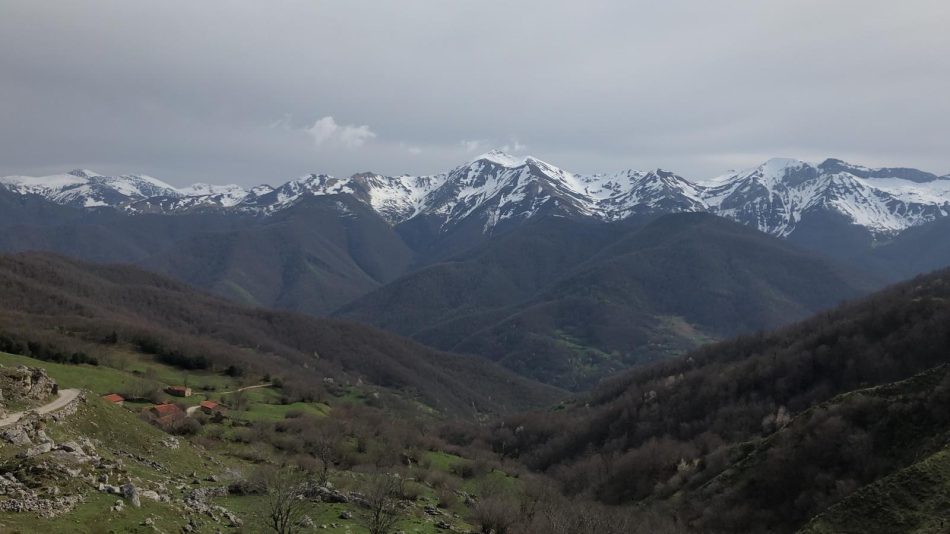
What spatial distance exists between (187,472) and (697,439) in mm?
84755

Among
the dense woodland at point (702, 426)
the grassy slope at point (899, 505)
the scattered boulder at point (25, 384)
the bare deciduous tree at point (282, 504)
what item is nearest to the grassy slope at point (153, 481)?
the bare deciduous tree at point (282, 504)

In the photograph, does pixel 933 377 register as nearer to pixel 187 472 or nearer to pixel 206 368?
pixel 187 472

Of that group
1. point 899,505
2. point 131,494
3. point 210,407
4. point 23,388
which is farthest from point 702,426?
point 131,494

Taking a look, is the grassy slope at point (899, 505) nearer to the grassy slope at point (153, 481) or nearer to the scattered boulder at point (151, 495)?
the grassy slope at point (153, 481)

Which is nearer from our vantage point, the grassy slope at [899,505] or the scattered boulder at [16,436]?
the scattered boulder at [16,436]

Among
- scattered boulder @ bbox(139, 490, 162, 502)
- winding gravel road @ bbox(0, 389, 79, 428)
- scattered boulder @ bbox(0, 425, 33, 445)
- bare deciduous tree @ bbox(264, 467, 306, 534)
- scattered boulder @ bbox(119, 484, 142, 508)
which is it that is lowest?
bare deciduous tree @ bbox(264, 467, 306, 534)

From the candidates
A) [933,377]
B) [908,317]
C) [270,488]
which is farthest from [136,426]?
[908,317]

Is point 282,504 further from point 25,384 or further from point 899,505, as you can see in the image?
point 899,505

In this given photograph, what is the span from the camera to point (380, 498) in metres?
40.6

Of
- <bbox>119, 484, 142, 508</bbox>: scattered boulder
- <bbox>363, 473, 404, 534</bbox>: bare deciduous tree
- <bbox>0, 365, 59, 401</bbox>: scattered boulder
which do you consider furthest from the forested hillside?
<bbox>0, 365, 59, 401</bbox>: scattered boulder

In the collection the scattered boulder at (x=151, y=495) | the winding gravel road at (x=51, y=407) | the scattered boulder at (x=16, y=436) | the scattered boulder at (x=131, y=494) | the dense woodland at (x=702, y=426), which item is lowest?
the dense woodland at (x=702, y=426)

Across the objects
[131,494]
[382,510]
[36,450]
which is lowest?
[382,510]

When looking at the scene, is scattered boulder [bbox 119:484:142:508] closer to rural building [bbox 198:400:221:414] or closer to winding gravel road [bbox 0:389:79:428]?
winding gravel road [bbox 0:389:79:428]

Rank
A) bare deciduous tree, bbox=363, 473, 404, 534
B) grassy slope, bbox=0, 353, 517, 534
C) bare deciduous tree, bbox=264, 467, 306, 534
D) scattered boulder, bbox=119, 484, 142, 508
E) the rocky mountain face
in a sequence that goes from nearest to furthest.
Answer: grassy slope, bbox=0, 353, 517, 534, scattered boulder, bbox=119, 484, 142, 508, bare deciduous tree, bbox=264, 467, 306, 534, bare deciduous tree, bbox=363, 473, 404, 534, the rocky mountain face
